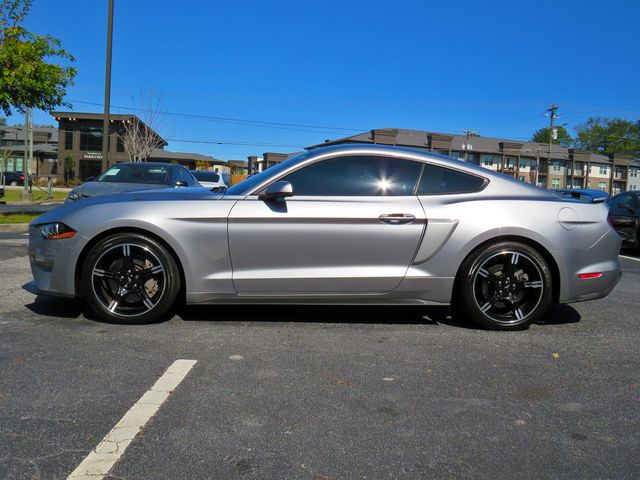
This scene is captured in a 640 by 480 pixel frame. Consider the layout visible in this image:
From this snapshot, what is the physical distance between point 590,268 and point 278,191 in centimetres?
259

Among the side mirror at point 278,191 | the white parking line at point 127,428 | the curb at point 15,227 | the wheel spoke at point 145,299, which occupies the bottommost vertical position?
the white parking line at point 127,428

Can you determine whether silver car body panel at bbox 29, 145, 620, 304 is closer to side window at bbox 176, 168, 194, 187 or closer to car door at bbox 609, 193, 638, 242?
side window at bbox 176, 168, 194, 187

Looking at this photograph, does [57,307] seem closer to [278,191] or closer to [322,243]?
[278,191]

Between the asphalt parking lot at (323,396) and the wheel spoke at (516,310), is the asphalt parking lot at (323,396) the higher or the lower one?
the lower one

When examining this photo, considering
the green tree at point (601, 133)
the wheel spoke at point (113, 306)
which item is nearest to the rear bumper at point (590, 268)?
the wheel spoke at point (113, 306)

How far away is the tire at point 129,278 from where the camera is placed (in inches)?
156

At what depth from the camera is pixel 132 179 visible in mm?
9516

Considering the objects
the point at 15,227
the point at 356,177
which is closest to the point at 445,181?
the point at 356,177

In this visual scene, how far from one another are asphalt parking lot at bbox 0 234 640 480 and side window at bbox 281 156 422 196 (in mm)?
1099

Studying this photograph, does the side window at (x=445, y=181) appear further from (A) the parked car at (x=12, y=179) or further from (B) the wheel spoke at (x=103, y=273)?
(A) the parked car at (x=12, y=179)

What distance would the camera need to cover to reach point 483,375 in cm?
319

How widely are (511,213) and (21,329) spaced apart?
3874 mm

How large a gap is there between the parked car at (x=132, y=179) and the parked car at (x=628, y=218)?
29.3 feet

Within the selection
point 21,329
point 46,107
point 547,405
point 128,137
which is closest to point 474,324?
point 547,405
